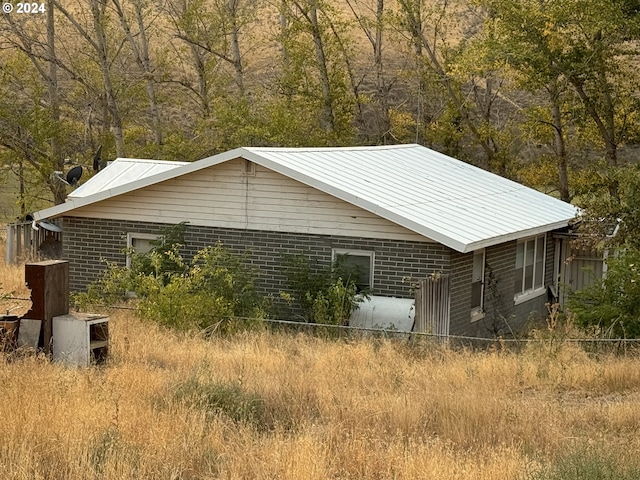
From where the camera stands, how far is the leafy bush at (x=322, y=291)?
17562mm

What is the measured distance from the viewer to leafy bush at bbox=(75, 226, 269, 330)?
16359mm

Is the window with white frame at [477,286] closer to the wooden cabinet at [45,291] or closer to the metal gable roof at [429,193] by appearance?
the metal gable roof at [429,193]

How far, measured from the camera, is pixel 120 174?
24.2 meters

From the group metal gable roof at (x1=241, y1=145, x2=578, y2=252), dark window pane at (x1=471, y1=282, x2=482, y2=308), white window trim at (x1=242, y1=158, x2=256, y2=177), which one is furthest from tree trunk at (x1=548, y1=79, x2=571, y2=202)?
white window trim at (x1=242, y1=158, x2=256, y2=177)

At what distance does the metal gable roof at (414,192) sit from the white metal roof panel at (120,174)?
87.1 inches

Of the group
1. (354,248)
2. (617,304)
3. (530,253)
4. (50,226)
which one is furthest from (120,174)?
(617,304)

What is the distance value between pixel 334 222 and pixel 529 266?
5.98 m

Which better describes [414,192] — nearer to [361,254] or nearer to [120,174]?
[361,254]

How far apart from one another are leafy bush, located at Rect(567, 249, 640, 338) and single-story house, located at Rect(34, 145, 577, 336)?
1.88 m

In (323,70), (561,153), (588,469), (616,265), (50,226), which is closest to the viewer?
(588,469)

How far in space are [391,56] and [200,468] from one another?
214 feet

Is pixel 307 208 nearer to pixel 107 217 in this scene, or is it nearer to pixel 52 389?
pixel 107 217

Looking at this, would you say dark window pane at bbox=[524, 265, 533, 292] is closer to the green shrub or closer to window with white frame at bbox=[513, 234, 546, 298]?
window with white frame at bbox=[513, 234, 546, 298]

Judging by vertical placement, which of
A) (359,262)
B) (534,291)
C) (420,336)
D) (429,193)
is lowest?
(420,336)
